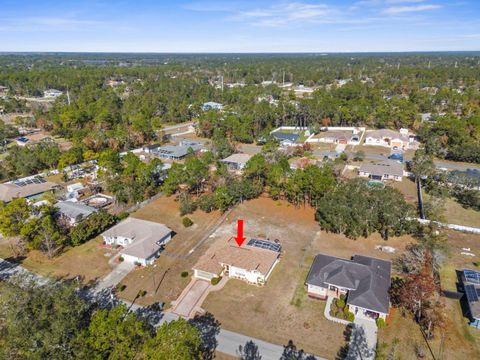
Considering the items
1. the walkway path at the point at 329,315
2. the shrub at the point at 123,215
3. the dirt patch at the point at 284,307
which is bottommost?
the dirt patch at the point at 284,307

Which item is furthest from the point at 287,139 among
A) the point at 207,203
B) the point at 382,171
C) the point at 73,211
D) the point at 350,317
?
the point at 350,317

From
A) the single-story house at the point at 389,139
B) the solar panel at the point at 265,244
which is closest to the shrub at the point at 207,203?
the solar panel at the point at 265,244

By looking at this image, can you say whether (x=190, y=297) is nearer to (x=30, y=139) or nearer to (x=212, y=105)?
(x=30, y=139)

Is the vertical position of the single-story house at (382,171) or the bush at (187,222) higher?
the single-story house at (382,171)

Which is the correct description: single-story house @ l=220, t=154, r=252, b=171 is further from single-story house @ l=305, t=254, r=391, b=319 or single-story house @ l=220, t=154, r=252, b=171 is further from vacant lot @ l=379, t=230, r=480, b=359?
vacant lot @ l=379, t=230, r=480, b=359

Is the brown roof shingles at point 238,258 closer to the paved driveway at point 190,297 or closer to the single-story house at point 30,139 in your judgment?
the paved driveway at point 190,297

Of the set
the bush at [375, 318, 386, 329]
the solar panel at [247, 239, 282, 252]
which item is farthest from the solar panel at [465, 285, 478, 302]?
the solar panel at [247, 239, 282, 252]
